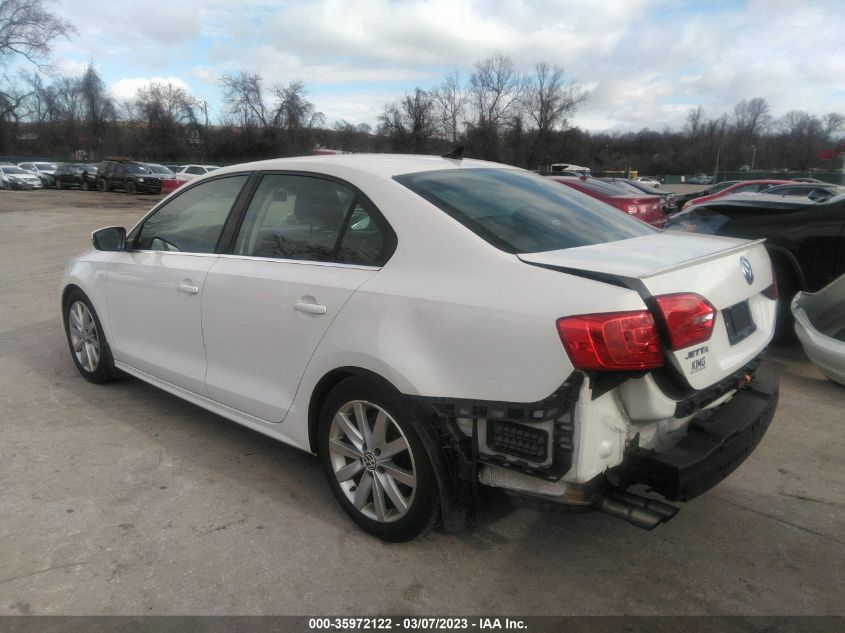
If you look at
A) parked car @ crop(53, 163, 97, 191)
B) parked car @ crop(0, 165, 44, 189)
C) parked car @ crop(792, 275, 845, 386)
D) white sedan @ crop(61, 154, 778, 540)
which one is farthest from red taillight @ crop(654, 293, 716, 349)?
parked car @ crop(0, 165, 44, 189)

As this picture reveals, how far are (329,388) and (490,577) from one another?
1060 mm

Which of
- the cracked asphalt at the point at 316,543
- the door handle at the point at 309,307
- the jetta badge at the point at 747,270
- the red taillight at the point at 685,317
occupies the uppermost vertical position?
the jetta badge at the point at 747,270

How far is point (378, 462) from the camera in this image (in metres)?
2.77

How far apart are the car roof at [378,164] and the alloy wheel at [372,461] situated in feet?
3.64

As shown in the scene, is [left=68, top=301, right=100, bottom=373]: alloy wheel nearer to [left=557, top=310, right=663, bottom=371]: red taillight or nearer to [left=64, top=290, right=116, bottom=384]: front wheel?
[left=64, top=290, right=116, bottom=384]: front wheel

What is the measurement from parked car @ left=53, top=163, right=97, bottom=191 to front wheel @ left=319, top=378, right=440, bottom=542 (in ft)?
122

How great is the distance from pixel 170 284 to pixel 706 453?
2955mm

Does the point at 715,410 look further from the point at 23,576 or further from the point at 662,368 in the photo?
the point at 23,576

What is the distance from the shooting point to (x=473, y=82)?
81375 millimetres

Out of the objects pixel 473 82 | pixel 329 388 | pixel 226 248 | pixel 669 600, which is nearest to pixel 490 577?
pixel 669 600

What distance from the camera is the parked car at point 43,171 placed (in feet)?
127

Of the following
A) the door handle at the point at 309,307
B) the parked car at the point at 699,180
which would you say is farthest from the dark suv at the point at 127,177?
the parked car at the point at 699,180

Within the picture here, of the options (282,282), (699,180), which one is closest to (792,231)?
(282,282)

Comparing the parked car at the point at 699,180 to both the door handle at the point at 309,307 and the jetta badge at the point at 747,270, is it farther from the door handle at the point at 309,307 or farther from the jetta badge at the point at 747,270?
the door handle at the point at 309,307
